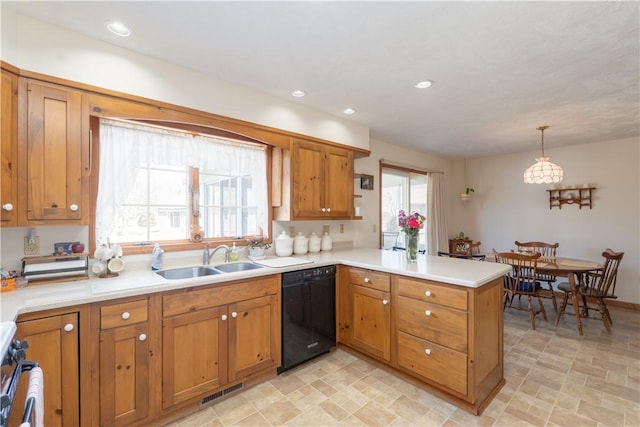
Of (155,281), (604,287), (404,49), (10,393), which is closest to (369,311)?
(155,281)

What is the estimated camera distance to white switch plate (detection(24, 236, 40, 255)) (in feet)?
6.04

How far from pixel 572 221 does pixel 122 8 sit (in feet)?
20.2

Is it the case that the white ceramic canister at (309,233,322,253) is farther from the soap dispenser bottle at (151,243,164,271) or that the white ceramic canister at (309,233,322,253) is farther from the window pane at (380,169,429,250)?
the soap dispenser bottle at (151,243,164,271)

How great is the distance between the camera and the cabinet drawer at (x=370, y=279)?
248cm

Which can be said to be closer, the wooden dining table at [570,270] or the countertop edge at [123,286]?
the countertop edge at [123,286]

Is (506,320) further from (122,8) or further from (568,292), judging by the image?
(122,8)

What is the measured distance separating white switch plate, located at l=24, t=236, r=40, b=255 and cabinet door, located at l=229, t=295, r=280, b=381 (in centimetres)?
130

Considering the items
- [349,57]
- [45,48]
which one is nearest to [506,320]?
[349,57]

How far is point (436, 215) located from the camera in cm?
529

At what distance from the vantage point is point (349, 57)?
2.10m

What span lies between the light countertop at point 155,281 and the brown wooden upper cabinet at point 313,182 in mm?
577

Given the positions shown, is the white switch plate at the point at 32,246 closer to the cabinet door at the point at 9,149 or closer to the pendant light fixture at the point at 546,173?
the cabinet door at the point at 9,149

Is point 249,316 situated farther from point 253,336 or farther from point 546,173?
point 546,173

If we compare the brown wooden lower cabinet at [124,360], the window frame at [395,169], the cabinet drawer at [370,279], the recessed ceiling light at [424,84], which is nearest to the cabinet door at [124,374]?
the brown wooden lower cabinet at [124,360]
